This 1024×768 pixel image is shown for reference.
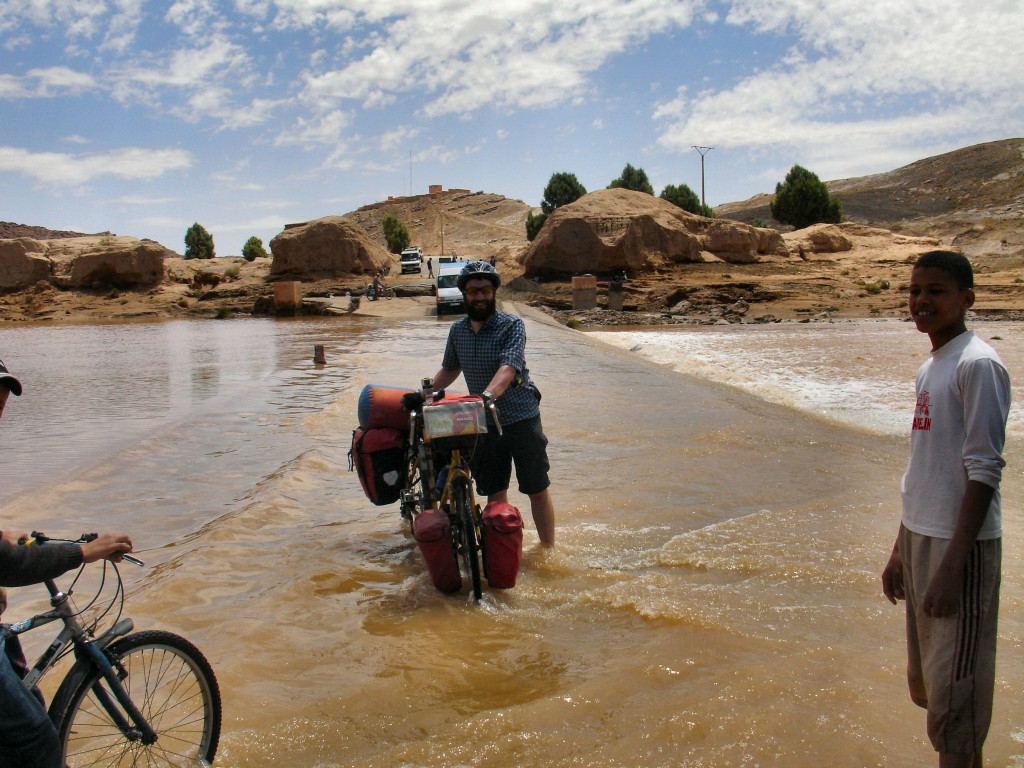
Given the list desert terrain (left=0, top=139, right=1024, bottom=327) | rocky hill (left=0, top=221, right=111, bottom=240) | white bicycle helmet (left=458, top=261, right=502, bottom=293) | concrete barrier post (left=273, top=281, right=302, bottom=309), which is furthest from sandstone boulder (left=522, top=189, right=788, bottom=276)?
rocky hill (left=0, top=221, right=111, bottom=240)

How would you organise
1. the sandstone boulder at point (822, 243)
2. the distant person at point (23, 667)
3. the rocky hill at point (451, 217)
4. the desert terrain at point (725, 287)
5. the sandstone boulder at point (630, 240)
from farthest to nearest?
1. the rocky hill at point (451, 217)
2. the sandstone boulder at point (822, 243)
3. the sandstone boulder at point (630, 240)
4. the desert terrain at point (725, 287)
5. the distant person at point (23, 667)

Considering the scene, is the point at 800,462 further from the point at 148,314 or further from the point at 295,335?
the point at 148,314

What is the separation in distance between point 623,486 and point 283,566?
9.73 feet

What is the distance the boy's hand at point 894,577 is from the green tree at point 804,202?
5650cm

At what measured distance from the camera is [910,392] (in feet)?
43.3

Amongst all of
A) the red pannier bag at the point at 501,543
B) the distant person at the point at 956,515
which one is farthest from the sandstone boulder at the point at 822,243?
the distant person at the point at 956,515

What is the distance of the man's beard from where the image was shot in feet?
14.7

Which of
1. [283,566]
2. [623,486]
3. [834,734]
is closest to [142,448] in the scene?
[283,566]

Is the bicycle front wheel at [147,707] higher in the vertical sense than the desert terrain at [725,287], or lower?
lower

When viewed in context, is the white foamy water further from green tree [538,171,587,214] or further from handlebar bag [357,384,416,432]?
green tree [538,171,587,214]

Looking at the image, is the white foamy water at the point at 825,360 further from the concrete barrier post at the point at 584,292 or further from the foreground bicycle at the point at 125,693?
the foreground bicycle at the point at 125,693

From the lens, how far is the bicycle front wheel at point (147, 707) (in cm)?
250

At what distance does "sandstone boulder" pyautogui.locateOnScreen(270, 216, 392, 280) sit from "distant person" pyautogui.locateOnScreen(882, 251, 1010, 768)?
Result: 45.0m

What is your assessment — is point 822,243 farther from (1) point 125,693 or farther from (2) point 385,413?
(1) point 125,693
